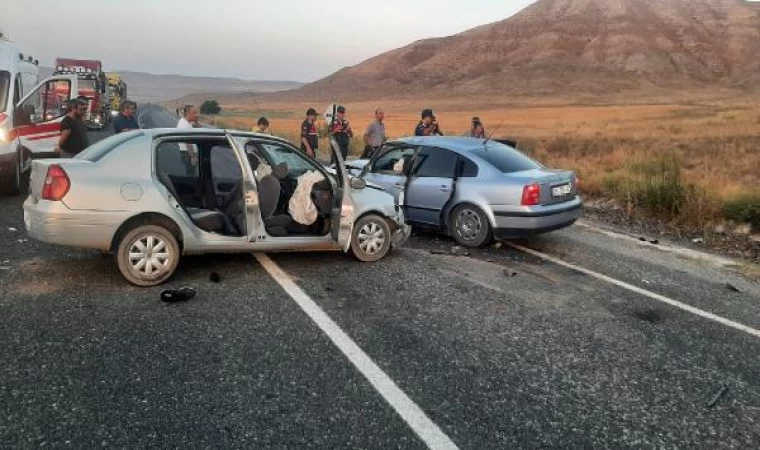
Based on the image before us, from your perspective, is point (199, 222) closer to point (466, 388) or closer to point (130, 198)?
point (130, 198)

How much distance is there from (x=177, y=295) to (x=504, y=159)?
15.5ft

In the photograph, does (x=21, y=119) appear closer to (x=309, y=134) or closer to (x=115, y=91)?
(x=309, y=134)

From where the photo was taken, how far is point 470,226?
808 cm

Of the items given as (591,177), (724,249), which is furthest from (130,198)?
(591,177)

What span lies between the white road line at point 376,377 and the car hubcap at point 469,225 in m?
2.85

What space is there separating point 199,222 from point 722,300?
5.27 metres

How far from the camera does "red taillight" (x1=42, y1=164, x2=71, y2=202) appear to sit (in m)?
5.45

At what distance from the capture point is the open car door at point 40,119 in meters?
10.3

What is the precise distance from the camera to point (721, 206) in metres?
10.7

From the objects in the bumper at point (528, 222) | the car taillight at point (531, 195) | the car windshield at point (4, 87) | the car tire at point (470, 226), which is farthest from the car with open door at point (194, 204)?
the car windshield at point (4, 87)

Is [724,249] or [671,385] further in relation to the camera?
[724,249]

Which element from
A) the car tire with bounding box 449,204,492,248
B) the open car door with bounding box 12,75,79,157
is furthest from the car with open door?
the open car door with bounding box 12,75,79,157

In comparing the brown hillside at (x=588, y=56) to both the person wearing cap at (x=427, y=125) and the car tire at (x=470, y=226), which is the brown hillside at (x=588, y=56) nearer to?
the person wearing cap at (x=427, y=125)

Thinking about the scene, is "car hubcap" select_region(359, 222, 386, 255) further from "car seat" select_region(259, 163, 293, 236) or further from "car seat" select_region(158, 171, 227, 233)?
"car seat" select_region(158, 171, 227, 233)
